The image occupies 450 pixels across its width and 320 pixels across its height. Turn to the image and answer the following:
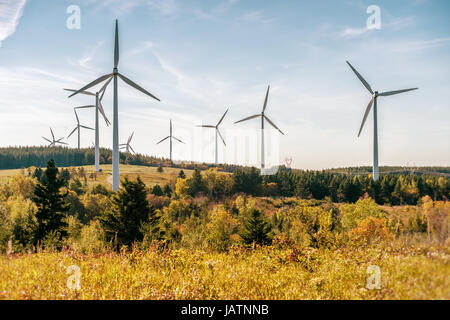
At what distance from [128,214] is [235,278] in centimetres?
4662

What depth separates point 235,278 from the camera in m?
6.41

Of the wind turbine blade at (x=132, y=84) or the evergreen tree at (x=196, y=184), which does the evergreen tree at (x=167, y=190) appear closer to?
the evergreen tree at (x=196, y=184)

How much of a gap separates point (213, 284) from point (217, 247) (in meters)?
6.19

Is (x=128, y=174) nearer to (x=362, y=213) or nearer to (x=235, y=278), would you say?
(x=362, y=213)

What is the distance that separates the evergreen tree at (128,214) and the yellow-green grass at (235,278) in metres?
42.1

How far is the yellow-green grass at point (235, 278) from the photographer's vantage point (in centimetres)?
518

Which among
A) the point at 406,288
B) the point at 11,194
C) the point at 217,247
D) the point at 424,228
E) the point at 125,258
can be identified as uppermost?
the point at 424,228

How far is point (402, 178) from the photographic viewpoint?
2127 inches

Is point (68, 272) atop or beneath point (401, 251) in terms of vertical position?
beneath

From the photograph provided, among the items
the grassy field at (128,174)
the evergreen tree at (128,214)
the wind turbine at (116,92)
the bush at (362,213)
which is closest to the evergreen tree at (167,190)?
the grassy field at (128,174)

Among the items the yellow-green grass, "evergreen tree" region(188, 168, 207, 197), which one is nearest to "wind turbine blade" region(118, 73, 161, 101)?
the yellow-green grass

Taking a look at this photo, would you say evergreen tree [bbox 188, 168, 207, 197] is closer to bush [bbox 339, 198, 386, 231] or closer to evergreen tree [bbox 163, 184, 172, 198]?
evergreen tree [bbox 163, 184, 172, 198]
